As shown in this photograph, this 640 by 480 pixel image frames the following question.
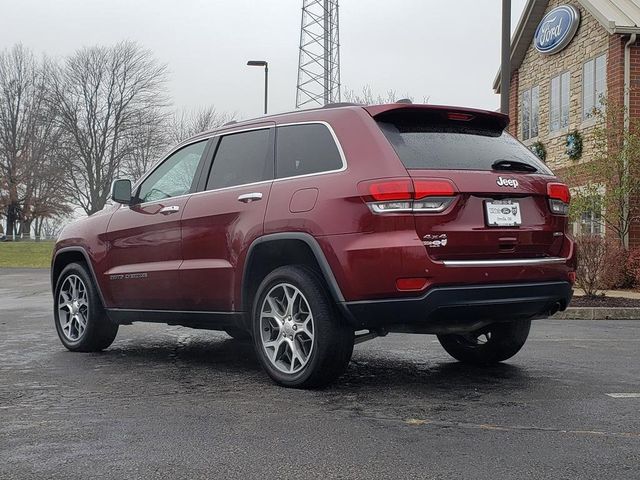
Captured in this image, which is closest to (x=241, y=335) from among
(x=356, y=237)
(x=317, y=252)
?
(x=317, y=252)

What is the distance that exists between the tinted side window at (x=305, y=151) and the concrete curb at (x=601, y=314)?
6708 millimetres

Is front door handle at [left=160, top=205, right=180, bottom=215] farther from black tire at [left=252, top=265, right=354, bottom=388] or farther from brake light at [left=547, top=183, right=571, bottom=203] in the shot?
brake light at [left=547, top=183, right=571, bottom=203]

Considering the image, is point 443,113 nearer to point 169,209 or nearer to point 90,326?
point 169,209

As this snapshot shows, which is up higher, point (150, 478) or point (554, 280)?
point (554, 280)

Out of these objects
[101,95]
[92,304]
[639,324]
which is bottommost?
[639,324]

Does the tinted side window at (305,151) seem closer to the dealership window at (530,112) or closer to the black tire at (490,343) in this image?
the black tire at (490,343)

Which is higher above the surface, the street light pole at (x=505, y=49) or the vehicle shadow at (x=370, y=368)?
the street light pole at (x=505, y=49)

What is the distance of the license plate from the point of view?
4.99 metres

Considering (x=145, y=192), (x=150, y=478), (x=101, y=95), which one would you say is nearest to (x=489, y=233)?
(x=150, y=478)

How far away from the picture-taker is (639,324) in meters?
10.4

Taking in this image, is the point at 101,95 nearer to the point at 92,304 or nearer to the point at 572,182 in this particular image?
the point at 572,182

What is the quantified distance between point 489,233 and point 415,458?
1.77 meters

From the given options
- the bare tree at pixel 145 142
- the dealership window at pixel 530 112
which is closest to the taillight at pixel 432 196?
the dealership window at pixel 530 112

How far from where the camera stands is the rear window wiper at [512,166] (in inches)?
207
